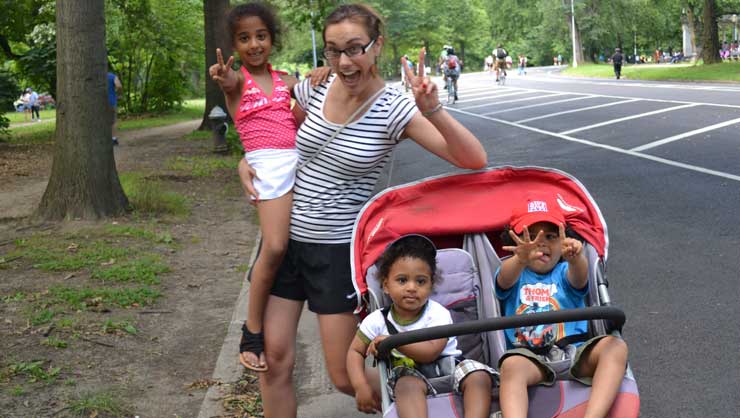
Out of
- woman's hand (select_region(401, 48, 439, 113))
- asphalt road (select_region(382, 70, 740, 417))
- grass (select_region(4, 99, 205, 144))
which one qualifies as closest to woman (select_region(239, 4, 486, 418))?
woman's hand (select_region(401, 48, 439, 113))

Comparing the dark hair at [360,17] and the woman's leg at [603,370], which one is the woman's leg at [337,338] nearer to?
the woman's leg at [603,370]

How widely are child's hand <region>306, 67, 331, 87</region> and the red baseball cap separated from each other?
0.95 metres

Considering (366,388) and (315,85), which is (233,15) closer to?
(315,85)

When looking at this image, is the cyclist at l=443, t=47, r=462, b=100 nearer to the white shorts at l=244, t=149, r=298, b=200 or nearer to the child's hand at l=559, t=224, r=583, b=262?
the white shorts at l=244, t=149, r=298, b=200

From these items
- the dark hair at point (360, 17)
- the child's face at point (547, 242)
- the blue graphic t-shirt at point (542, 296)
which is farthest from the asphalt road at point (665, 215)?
the dark hair at point (360, 17)

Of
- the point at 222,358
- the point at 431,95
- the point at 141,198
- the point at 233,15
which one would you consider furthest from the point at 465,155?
the point at 141,198

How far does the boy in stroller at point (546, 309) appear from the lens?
3.24 metres

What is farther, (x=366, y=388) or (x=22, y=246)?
(x=22, y=246)

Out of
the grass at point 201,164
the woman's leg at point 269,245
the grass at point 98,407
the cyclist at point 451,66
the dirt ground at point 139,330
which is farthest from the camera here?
the cyclist at point 451,66

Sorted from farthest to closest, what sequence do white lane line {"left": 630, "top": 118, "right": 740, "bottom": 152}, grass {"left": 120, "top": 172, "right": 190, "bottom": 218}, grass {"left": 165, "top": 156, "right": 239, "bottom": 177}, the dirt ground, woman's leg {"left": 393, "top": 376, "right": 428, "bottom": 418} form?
1. grass {"left": 165, "top": 156, "right": 239, "bottom": 177}
2. white lane line {"left": 630, "top": 118, "right": 740, "bottom": 152}
3. grass {"left": 120, "top": 172, "right": 190, "bottom": 218}
4. the dirt ground
5. woman's leg {"left": 393, "top": 376, "right": 428, "bottom": 418}

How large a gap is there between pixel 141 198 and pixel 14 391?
6.33m

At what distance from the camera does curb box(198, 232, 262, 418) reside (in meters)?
5.15

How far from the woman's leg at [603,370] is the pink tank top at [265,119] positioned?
1463 millimetres

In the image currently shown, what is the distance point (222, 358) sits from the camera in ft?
19.7
